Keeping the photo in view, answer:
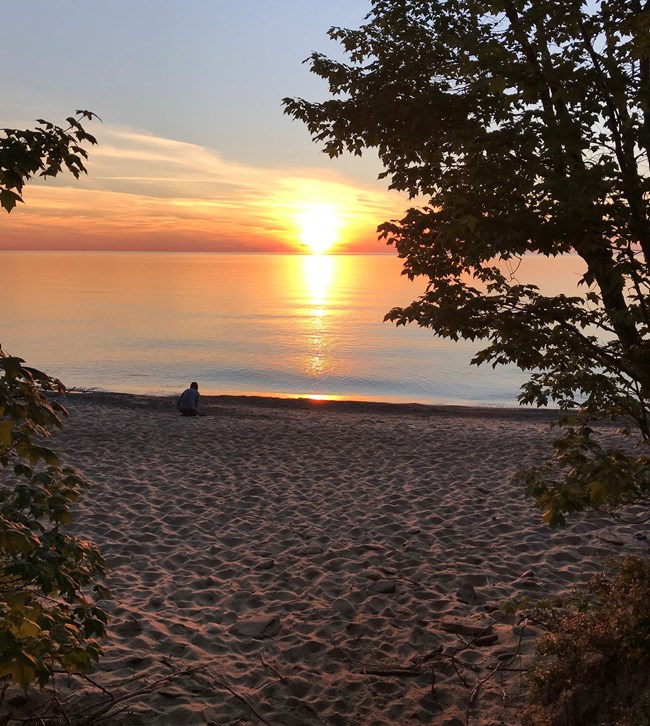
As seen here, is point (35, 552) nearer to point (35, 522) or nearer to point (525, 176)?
point (35, 522)

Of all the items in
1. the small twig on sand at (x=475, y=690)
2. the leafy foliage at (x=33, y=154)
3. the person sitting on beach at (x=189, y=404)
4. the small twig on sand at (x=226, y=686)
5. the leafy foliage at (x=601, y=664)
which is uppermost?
the leafy foliage at (x=33, y=154)

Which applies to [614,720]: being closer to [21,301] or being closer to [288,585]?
[288,585]

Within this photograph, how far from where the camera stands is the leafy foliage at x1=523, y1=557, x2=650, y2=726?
4.80 meters

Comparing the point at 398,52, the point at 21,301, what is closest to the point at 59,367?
the point at 398,52

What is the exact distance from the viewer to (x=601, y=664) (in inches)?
200

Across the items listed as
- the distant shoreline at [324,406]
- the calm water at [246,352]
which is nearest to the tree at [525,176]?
the distant shoreline at [324,406]

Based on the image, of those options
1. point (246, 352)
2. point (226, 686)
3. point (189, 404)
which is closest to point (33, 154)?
point (226, 686)

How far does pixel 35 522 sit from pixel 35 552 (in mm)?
194

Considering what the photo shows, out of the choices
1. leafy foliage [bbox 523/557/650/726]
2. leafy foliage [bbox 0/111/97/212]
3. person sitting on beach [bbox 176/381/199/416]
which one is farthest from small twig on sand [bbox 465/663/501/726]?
person sitting on beach [bbox 176/381/199/416]

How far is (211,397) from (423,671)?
77.8 feet

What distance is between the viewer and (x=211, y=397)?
29.3 m

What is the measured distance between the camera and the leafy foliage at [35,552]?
10.4 feet

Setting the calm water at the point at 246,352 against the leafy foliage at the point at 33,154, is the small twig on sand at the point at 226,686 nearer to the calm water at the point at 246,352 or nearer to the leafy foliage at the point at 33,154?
the leafy foliage at the point at 33,154

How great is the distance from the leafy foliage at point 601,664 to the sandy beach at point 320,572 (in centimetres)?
64
